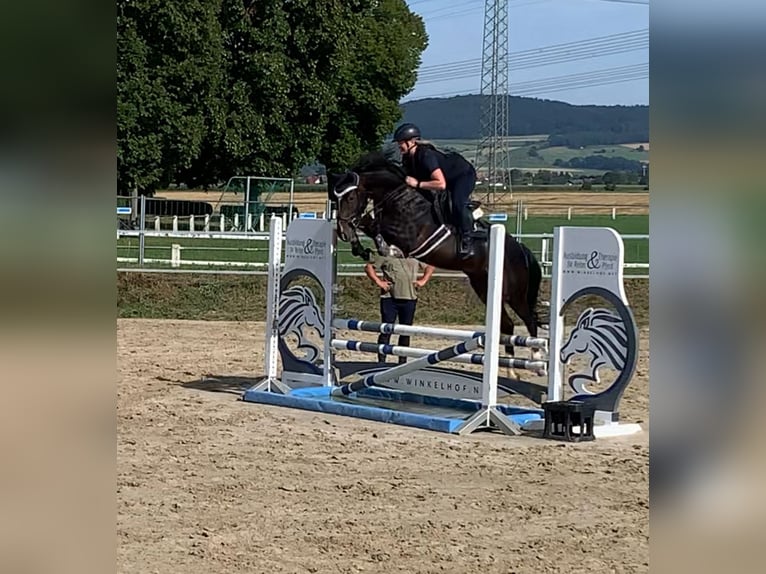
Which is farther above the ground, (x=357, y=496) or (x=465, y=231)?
(x=465, y=231)

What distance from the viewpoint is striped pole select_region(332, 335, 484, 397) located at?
22.5 feet

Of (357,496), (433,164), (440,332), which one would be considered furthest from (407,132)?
(357,496)

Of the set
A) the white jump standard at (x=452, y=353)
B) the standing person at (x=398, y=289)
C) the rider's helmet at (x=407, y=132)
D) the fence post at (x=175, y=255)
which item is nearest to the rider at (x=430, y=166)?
the rider's helmet at (x=407, y=132)

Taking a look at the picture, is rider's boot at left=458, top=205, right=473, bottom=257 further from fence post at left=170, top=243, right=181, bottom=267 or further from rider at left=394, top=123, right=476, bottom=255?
fence post at left=170, top=243, right=181, bottom=267

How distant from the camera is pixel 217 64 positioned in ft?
85.4

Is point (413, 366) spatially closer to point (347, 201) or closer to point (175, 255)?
point (347, 201)

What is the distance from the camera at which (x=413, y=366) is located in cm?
730

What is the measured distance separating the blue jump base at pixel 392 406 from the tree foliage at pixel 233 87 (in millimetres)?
16776

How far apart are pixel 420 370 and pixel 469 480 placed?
2.23m

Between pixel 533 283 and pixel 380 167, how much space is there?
153 cm

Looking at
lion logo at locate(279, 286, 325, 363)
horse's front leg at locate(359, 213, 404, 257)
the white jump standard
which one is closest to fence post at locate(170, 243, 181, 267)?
the white jump standard

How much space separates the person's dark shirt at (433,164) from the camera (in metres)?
7.52
